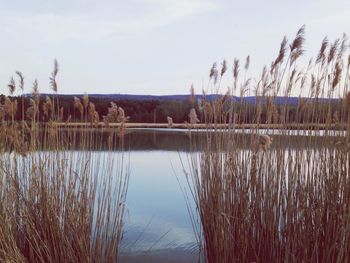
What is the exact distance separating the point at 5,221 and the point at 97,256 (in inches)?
22.7

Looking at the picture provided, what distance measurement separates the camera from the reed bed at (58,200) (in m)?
2.41

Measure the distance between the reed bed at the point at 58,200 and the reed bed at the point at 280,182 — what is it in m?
0.61

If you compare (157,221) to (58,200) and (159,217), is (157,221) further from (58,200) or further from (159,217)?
(58,200)

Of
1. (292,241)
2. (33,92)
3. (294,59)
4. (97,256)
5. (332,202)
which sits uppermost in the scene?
(294,59)

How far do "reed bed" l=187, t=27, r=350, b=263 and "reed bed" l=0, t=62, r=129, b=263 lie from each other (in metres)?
0.61

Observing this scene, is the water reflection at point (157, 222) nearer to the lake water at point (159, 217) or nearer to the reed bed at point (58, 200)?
the lake water at point (159, 217)

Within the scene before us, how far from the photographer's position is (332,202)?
2178 millimetres

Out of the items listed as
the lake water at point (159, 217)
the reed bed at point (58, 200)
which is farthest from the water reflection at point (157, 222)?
the reed bed at point (58, 200)

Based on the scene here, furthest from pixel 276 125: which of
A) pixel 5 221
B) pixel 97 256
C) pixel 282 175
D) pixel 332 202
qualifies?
pixel 5 221

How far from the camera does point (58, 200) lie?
2.47 m

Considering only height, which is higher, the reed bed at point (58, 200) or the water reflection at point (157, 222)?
the reed bed at point (58, 200)

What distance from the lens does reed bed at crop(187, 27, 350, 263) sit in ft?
7.25

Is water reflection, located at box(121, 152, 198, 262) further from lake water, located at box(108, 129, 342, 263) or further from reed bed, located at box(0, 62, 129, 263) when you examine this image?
reed bed, located at box(0, 62, 129, 263)

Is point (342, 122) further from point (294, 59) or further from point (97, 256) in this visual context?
point (97, 256)
